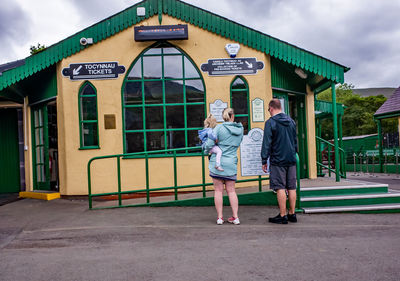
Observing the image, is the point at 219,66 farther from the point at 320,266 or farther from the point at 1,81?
the point at 320,266

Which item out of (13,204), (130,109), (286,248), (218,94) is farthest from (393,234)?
(13,204)

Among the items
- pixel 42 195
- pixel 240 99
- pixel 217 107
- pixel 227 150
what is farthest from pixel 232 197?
pixel 42 195

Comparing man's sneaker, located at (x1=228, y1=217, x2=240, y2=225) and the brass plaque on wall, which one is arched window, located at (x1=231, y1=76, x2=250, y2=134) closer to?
the brass plaque on wall

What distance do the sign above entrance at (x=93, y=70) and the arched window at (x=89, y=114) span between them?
0.74 ft

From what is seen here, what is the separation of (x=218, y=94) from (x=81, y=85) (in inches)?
126

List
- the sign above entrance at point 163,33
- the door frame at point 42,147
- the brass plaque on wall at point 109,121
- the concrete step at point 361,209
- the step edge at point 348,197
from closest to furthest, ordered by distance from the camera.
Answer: the concrete step at point 361,209
the step edge at point 348,197
the sign above entrance at point 163,33
the brass plaque on wall at point 109,121
the door frame at point 42,147

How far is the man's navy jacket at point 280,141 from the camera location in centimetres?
567

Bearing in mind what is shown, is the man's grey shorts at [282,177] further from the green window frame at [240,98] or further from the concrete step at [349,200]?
the green window frame at [240,98]

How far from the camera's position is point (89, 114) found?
29.0 feet

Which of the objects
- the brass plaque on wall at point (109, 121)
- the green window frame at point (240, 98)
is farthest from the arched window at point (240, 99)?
the brass plaque on wall at point (109, 121)

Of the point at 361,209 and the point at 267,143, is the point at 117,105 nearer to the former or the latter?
the point at 267,143

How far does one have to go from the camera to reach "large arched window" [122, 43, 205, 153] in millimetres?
8781

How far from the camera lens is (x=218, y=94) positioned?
8766 mm

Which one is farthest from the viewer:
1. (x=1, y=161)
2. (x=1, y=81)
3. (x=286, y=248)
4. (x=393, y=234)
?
(x=1, y=161)
